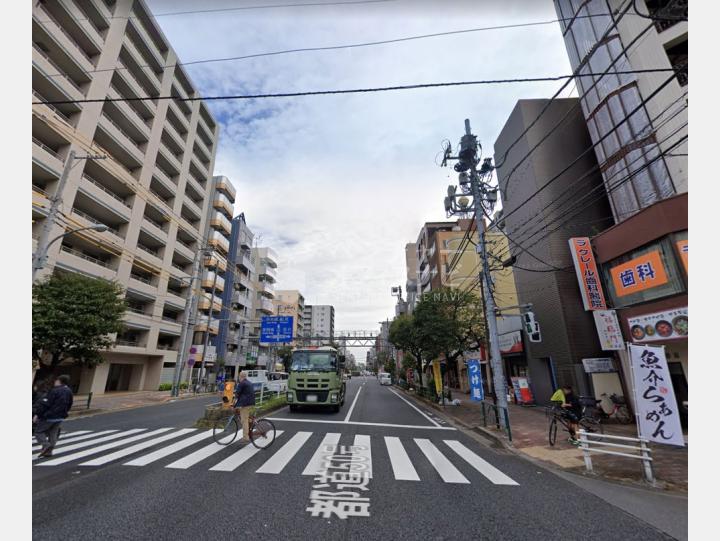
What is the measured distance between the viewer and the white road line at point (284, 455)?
6.06 meters

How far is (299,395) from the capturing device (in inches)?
528

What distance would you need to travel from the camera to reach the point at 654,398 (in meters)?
6.28

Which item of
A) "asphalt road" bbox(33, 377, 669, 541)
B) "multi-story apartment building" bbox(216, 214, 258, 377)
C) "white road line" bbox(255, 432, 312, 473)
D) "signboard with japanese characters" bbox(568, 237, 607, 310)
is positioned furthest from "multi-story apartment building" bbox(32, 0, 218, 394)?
"signboard with japanese characters" bbox(568, 237, 607, 310)

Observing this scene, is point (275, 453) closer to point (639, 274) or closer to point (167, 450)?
point (167, 450)

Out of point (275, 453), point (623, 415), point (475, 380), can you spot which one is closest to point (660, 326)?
point (623, 415)

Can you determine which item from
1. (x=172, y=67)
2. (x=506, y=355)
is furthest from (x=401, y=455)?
(x=172, y=67)

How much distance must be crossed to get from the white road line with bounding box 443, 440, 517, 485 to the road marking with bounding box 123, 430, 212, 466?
22.7 ft

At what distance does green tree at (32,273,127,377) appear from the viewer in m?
13.3

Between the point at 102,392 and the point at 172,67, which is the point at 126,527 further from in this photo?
the point at 172,67

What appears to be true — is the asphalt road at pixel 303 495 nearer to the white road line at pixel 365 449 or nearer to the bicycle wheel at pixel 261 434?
the white road line at pixel 365 449

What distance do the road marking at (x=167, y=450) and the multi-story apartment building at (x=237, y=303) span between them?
30530 mm

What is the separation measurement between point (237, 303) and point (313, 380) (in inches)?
1281

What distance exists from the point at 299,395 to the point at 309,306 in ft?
341

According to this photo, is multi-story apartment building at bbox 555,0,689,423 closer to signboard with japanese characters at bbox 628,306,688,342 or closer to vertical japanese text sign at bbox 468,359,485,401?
signboard with japanese characters at bbox 628,306,688,342
